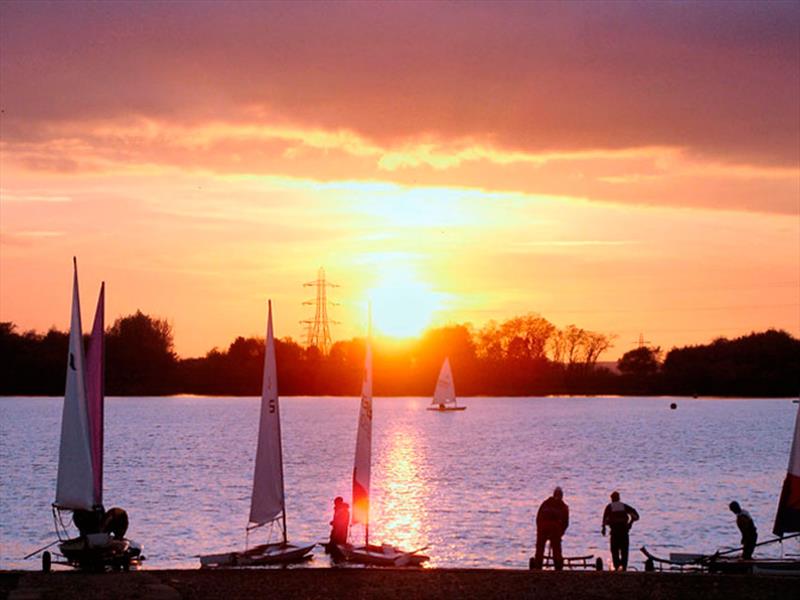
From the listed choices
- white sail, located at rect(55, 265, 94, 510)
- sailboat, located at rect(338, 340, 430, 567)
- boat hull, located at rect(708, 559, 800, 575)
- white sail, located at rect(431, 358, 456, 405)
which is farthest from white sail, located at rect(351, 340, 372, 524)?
white sail, located at rect(431, 358, 456, 405)

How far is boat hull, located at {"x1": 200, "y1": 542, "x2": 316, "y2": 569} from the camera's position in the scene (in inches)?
1352

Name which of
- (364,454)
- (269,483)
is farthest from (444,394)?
(364,454)

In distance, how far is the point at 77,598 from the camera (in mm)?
23672

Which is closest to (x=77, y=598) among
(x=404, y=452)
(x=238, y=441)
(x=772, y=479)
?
(x=772, y=479)

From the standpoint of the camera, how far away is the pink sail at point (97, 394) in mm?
34719

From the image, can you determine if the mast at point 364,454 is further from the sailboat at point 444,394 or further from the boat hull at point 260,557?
the sailboat at point 444,394

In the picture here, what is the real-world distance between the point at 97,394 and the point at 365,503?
7859mm

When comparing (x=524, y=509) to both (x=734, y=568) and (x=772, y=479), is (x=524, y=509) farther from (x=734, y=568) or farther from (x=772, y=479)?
(x=734, y=568)

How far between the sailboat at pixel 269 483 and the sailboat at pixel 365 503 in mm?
2020

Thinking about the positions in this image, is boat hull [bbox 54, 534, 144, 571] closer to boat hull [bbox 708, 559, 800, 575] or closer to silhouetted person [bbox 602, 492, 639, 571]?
silhouetted person [bbox 602, 492, 639, 571]

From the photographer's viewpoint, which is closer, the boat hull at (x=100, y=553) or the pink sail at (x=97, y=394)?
the boat hull at (x=100, y=553)

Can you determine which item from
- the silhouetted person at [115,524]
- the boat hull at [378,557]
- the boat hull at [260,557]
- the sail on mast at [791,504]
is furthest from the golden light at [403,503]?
the sail on mast at [791,504]

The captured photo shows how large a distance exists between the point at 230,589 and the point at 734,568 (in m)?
11.4

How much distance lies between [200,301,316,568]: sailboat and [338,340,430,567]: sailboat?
2020 millimetres
